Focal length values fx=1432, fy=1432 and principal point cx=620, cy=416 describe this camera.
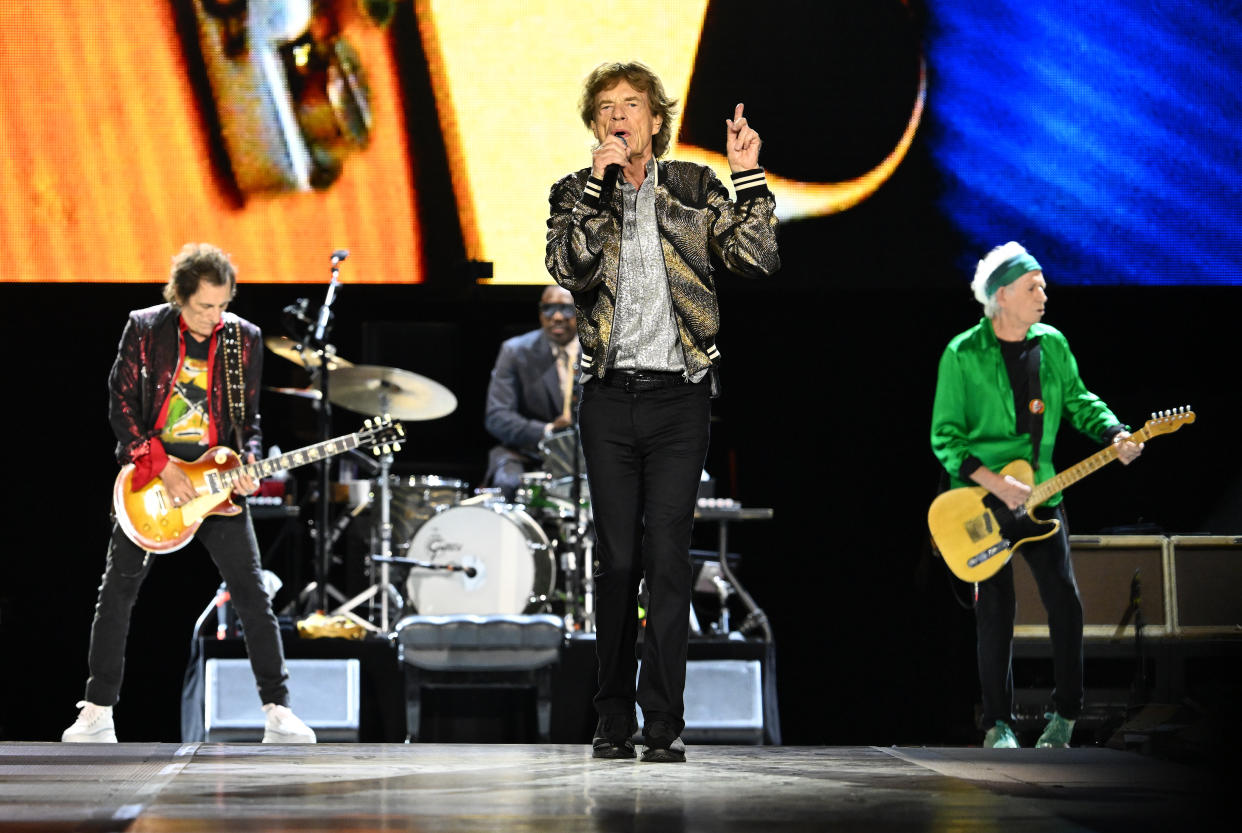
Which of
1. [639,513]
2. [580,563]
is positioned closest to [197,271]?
Result: [639,513]

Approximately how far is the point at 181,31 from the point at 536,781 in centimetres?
464

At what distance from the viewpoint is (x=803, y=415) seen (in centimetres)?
748

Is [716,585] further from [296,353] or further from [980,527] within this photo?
[296,353]

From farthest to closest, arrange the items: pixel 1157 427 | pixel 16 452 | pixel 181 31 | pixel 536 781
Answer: pixel 16 452 → pixel 181 31 → pixel 1157 427 → pixel 536 781

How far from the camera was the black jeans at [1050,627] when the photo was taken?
4844 mm

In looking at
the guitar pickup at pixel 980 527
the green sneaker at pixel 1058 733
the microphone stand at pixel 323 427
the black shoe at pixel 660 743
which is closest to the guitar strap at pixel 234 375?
the microphone stand at pixel 323 427

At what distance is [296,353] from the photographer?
6.54 metres

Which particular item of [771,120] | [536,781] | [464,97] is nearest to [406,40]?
[464,97]

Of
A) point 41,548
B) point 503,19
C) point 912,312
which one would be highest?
point 503,19

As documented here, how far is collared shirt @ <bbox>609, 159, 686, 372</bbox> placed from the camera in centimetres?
338

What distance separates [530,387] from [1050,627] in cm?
299

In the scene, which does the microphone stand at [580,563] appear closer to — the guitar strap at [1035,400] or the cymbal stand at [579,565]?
the cymbal stand at [579,565]

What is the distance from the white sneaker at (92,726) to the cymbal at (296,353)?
2.01m

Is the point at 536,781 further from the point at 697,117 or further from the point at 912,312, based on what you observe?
the point at 912,312
